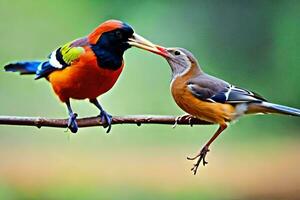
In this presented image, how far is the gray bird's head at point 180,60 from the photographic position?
47.1 inches

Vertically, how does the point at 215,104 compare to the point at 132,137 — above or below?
above

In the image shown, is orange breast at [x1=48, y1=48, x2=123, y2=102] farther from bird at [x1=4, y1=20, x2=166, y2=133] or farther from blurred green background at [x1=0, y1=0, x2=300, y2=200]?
blurred green background at [x1=0, y1=0, x2=300, y2=200]

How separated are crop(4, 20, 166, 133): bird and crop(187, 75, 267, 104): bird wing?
109 mm

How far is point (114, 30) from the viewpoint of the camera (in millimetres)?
1174

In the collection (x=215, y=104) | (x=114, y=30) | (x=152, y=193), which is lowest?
(x=152, y=193)

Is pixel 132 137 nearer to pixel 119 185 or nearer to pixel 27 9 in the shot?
pixel 119 185

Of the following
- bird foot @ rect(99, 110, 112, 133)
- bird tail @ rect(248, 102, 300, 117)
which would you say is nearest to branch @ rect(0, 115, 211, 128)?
bird foot @ rect(99, 110, 112, 133)

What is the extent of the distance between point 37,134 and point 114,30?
499mm

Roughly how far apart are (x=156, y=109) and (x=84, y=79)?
1.32 feet

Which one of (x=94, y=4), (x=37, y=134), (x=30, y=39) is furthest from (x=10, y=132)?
(x=94, y=4)

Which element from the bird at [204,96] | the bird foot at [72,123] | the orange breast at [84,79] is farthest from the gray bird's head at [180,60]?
the bird foot at [72,123]

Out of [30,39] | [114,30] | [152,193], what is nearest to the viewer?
[114,30]

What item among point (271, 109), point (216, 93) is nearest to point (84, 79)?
point (216, 93)

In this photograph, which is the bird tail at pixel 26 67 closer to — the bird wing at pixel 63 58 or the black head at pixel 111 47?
the bird wing at pixel 63 58
